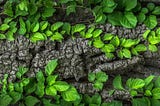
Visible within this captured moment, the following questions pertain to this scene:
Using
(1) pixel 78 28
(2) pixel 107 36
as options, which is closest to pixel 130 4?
(2) pixel 107 36

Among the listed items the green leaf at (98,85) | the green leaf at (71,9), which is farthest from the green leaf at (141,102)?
the green leaf at (71,9)

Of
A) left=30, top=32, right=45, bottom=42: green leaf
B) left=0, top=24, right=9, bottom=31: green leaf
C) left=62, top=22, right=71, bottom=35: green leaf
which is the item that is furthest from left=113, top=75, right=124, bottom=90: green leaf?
left=0, top=24, right=9, bottom=31: green leaf

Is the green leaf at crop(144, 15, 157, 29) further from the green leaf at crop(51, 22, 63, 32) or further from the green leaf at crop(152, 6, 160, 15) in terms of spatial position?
the green leaf at crop(51, 22, 63, 32)

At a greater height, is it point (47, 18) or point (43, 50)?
point (47, 18)

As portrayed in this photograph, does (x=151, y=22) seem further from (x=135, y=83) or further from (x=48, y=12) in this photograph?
(x=48, y=12)

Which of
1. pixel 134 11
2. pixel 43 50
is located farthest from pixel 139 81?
pixel 43 50

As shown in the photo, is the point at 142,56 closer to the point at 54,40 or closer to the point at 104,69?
the point at 104,69

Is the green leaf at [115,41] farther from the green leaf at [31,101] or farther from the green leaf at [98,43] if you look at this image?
the green leaf at [31,101]
